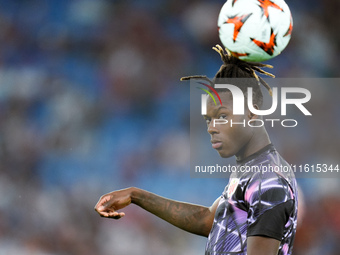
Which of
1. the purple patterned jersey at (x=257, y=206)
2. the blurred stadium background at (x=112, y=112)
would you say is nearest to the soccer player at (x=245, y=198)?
the purple patterned jersey at (x=257, y=206)

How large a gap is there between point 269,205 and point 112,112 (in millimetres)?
4152

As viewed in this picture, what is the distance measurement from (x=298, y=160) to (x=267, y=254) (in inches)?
153

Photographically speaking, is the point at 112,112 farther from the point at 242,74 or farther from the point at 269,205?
the point at 269,205

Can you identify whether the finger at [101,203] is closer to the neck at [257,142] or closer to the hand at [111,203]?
the hand at [111,203]

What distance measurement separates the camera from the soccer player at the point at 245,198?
2666 millimetres

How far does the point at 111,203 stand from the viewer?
3254 millimetres

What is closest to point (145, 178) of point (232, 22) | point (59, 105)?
point (59, 105)

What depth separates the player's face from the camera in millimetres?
3087

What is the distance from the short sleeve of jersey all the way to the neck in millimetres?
279

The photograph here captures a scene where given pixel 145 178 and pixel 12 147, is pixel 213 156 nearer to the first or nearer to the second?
pixel 145 178

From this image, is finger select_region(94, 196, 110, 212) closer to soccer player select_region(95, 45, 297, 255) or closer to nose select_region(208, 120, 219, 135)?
soccer player select_region(95, 45, 297, 255)

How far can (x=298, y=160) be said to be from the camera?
6.40 m

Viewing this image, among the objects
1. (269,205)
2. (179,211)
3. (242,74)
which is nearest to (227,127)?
(242,74)

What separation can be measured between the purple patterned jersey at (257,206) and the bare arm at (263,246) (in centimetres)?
2
